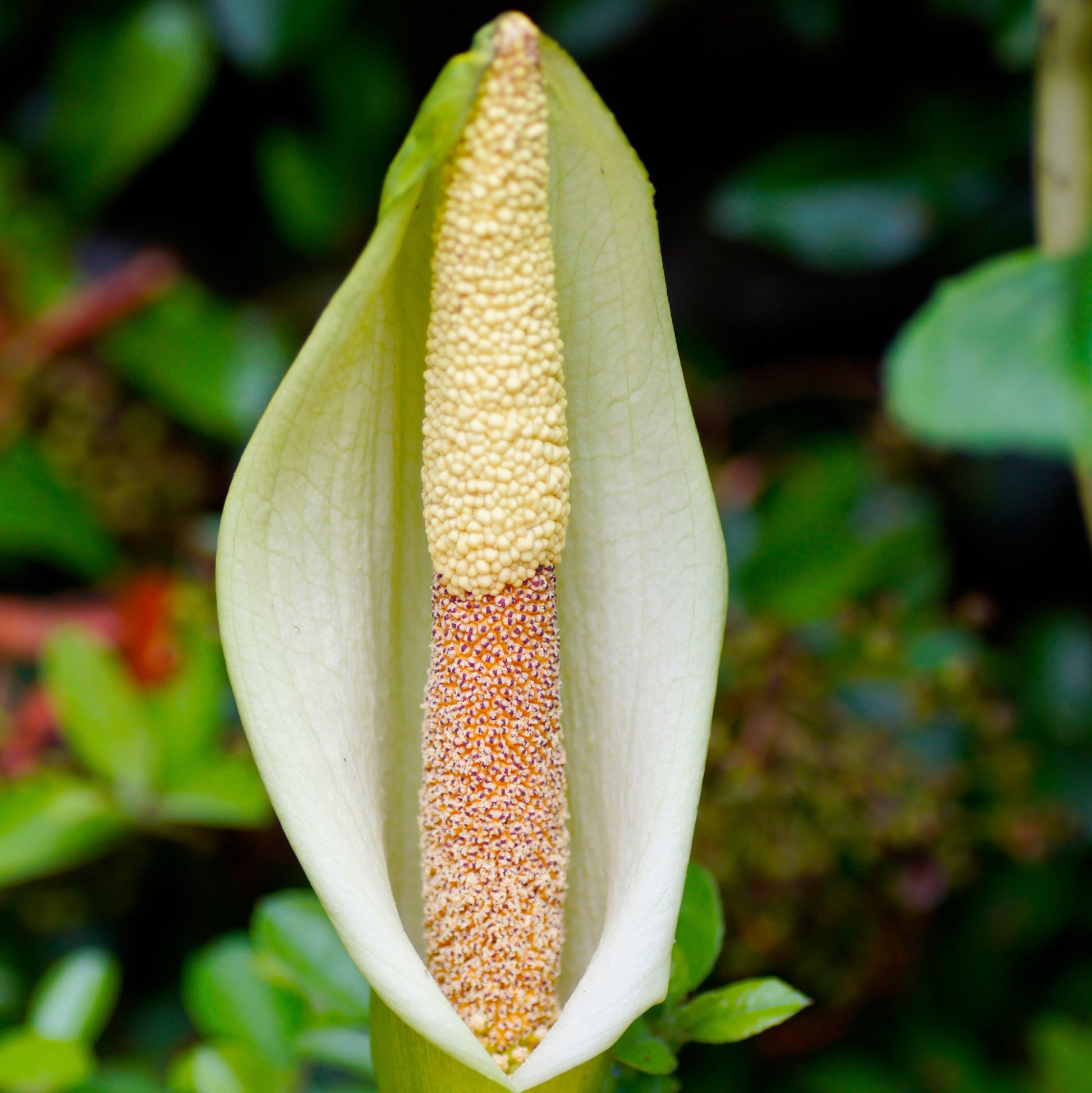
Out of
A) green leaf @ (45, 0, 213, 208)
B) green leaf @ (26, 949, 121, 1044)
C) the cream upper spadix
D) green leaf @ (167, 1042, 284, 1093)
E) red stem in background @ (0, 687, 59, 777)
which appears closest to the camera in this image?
the cream upper spadix

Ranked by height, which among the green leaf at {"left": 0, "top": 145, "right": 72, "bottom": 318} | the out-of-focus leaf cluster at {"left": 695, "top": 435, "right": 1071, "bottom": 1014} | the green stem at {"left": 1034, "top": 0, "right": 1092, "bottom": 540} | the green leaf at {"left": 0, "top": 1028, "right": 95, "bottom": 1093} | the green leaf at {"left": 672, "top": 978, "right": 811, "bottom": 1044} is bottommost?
the out-of-focus leaf cluster at {"left": 695, "top": 435, "right": 1071, "bottom": 1014}

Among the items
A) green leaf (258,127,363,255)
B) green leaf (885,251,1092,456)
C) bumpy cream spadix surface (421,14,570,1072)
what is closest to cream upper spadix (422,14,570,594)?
bumpy cream spadix surface (421,14,570,1072)

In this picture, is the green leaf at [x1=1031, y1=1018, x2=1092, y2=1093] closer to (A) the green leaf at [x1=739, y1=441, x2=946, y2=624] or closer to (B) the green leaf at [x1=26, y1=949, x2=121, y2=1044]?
(A) the green leaf at [x1=739, y1=441, x2=946, y2=624]

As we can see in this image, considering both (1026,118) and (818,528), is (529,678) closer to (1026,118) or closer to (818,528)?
(818,528)

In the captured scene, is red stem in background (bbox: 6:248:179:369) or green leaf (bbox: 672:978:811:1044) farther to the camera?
red stem in background (bbox: 6:248:179:369)

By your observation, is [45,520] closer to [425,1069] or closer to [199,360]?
[199,360]

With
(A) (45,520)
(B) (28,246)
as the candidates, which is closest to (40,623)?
(A) (45,520)

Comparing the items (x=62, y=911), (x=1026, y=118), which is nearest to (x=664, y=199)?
(x=1026, y=118)
